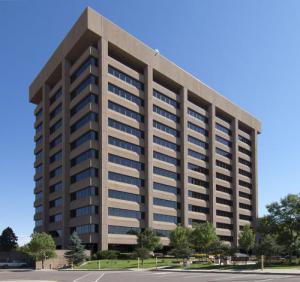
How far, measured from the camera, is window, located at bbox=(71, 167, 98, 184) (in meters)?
72.9

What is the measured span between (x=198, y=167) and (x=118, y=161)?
90.0 feet

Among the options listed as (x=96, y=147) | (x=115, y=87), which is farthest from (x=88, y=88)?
(x=96, y=147)

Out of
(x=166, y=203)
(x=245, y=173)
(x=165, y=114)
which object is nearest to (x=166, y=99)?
(x=165, y=114)

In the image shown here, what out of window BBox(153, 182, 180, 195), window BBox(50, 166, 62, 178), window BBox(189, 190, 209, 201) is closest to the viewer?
window BBox(153, 182, 180, 195)

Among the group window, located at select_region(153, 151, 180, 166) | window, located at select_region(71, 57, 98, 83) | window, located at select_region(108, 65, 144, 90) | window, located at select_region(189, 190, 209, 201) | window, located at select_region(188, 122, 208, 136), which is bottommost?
window, located at select_region(189, 190, 209, 201)

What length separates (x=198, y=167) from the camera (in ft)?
321

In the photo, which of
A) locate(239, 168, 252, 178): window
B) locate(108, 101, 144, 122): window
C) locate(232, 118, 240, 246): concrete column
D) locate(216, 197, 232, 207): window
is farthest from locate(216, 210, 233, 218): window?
locate(108, 101, 144, 122): window

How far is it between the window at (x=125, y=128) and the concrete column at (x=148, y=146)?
131 cm

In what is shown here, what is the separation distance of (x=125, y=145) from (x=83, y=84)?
44.0ft

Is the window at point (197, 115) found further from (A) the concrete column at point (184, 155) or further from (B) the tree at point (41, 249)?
(B) the tree at point (41, 249)

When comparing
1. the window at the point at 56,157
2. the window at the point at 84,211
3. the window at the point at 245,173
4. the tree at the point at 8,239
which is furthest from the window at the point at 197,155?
the tree at the point at 8,239

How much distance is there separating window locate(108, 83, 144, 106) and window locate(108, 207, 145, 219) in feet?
66.2

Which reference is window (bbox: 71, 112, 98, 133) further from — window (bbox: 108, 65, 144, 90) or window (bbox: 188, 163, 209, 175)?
window (bbox: 188, 163, 209, 175)

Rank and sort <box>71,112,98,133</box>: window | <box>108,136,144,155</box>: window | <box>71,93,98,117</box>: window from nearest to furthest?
<box>71,112,98,133</box>: window, <box>71,93,98,117</box>: window, <box>108,136,144,155</box>: window
